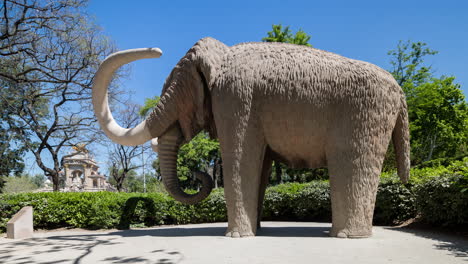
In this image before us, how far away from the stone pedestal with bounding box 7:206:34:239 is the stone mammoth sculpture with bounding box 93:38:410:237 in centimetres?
377

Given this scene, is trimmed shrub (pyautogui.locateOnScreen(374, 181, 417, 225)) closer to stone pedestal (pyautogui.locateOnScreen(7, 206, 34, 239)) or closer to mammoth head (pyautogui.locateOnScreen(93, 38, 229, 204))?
mammoth head (pyautogui.locateOnScreen(93, 38, 229, 204))

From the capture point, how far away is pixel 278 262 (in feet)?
12.4

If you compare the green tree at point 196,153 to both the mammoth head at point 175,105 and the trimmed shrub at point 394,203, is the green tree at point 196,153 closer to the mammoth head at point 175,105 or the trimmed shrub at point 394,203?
the trimmed shrub at point 394,203

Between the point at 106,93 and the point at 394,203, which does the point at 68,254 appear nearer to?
the point at 106,93

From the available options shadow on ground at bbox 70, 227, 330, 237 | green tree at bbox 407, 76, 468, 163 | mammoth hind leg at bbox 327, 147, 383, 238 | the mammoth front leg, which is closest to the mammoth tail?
mammoth hind leg at bbox 327, 147, 383, 238

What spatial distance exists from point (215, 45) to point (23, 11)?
7211mm

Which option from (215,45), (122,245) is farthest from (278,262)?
(215,45)

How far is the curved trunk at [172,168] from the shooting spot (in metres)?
6.39

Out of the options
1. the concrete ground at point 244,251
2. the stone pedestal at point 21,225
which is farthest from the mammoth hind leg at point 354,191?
the stone pedestal at point 21,225

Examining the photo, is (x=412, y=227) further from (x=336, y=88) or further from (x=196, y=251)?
(x=196, y=251)

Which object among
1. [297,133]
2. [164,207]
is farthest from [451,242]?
[164,207]

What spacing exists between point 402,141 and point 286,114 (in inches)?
85.3

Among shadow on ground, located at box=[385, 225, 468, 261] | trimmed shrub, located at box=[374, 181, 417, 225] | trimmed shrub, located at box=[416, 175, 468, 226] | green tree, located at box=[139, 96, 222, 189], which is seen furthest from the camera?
green tree, located at box=[139, 96, 222, 189]

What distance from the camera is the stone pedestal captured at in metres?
7.63
